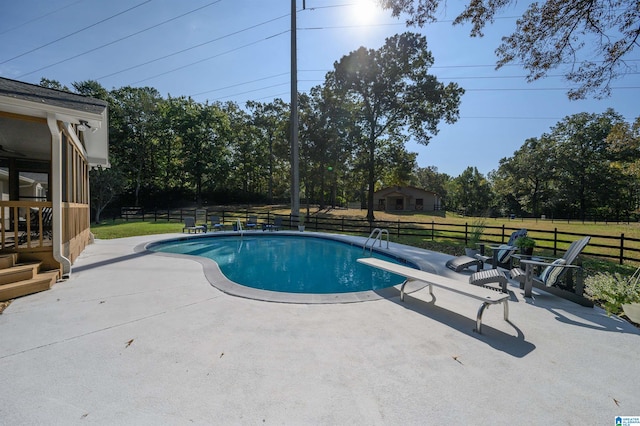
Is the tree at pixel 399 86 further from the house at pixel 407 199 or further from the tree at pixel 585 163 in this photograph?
the tree at pixel 585 163

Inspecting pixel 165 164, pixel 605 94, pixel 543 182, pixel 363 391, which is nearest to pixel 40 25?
pixel 363 391

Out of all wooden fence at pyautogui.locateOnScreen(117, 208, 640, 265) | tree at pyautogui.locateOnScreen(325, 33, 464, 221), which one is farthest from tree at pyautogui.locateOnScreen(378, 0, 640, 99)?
tree at pyautogui.locateOnScreen(325, 33, 464, 221)

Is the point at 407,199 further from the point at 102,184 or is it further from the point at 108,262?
the point at 108,262

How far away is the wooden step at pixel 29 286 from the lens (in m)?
4.18

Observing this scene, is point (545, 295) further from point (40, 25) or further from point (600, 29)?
point (40, 25)

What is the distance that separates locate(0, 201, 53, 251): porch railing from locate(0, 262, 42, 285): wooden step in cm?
44

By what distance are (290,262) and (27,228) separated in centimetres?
586

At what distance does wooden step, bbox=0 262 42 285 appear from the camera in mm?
4320

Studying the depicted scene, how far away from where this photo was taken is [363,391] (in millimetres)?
2219

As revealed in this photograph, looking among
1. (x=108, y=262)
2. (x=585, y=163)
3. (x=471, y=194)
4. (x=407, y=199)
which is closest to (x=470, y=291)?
(x=108, y=262)

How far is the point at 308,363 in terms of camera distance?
2588 millimetres

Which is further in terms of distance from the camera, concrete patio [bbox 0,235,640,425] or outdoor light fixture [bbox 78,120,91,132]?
outdoor light fixture [bbox 78,120,91,132]

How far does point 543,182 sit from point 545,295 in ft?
154

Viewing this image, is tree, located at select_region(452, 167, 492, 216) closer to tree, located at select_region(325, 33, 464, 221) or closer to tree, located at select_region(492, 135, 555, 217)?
tree, located at select_region(492, 135, 555, 217)
